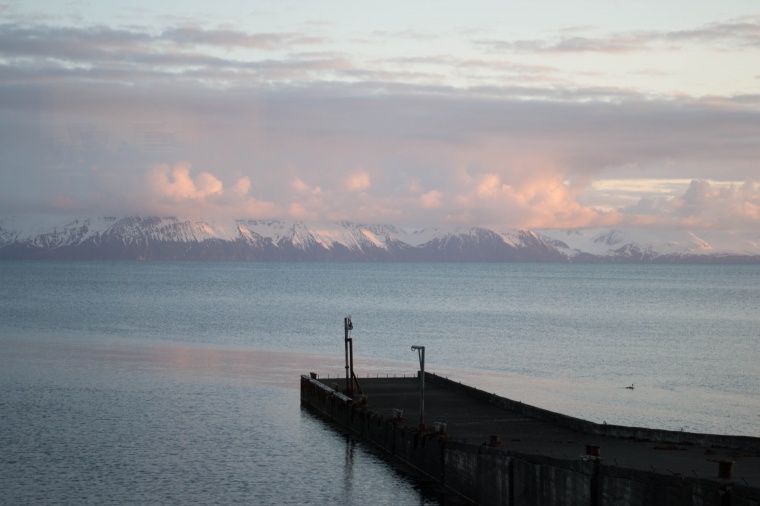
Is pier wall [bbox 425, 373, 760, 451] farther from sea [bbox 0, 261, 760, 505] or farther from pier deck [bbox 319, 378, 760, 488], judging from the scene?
sea [bbox 0, 261, 760, 505]

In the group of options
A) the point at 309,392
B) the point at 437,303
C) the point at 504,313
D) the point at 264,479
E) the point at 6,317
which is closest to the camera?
the point at 264,479

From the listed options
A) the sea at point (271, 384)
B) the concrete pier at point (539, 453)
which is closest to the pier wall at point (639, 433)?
the concrete pier at point (539, 453)

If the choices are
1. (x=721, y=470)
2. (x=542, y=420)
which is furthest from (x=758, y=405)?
(x=721, y=470)

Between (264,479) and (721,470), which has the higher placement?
(721,470)

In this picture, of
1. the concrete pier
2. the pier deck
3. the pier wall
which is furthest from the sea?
the pier wall

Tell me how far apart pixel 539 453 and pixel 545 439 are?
381 cm

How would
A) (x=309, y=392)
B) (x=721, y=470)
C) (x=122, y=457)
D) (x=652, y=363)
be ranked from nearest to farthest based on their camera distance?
1. (x=721, y=470)
2. (x=122, y=457)
3. (x=309, y=392)
4. (x=652, y=363)

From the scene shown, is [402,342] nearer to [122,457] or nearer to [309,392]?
[309,392]

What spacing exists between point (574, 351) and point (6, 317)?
73.9 m

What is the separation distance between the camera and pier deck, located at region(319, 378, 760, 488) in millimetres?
33531

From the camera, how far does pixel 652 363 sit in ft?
273

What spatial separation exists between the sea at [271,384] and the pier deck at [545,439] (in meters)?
3.38

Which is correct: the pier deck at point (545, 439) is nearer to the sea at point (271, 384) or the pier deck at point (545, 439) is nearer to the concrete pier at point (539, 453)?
the concrete pier at point (539, 453)

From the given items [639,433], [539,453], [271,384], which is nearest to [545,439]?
[639,433]
